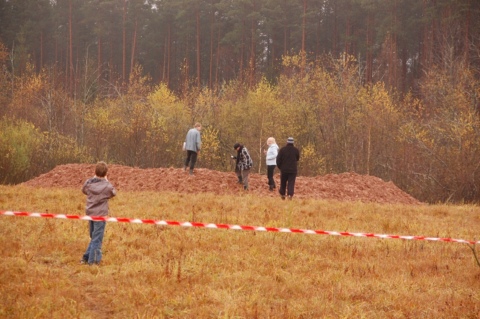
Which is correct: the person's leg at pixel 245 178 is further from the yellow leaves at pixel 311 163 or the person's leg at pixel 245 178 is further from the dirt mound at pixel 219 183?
the yellow leaves at pixel 311 163

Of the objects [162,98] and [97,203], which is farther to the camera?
[162,98]

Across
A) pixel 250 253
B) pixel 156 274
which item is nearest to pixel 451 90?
pixel 250 253

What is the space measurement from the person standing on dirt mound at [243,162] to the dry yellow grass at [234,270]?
394 cm

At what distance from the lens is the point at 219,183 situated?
19.3 metres

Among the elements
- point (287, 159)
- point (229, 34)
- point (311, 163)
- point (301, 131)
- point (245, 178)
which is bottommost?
point (311, 163)

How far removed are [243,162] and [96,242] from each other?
392 inches

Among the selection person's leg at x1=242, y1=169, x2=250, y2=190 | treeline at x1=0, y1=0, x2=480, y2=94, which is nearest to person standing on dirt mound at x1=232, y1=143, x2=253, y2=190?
person's leg at x1=242, y1=169, x2=250, y2=190

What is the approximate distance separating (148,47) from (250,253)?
52.3 m

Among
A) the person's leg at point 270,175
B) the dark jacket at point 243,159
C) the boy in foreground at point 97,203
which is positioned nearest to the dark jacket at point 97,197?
the boy in foreground at point 97,203

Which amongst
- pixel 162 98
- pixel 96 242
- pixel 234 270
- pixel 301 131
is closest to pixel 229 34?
pixel 162 98

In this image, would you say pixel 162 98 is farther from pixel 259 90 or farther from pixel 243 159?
pixel 243 159

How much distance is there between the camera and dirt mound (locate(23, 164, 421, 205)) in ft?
62.8

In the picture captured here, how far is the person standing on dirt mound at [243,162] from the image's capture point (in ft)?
58.1

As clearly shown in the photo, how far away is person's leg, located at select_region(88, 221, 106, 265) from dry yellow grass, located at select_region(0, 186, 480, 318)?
189mm
